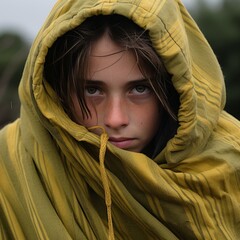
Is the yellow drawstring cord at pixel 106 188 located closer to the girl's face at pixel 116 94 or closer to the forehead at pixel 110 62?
the girl's face at pixel 116 94

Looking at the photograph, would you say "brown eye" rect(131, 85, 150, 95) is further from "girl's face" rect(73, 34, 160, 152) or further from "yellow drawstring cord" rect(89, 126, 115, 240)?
"yellow drawstring cord" rect(89, 126, 115, 240)

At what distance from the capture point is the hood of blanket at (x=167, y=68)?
1.88m

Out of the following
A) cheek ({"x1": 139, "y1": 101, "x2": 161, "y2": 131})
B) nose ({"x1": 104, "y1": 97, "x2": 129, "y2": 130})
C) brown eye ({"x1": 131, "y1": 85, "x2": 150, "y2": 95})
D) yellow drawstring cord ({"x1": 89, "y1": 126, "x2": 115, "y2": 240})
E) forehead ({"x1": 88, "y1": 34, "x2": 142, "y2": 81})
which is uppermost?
forehead ({"x1": 88, "y1": 34, "x2": 142, "y2": 81})

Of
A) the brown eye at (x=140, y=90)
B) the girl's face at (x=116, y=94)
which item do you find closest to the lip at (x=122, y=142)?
the girl's face at (x=116, y=94)

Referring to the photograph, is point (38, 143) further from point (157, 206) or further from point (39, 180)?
point (157, 206)

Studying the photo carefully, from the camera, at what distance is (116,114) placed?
6.21 feet

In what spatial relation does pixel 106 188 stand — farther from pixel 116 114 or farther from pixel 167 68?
pixel 167 68

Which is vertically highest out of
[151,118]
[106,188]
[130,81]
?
[130,81]

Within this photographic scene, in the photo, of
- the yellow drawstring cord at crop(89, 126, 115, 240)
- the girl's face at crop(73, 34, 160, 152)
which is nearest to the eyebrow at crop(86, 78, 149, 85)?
the girl's face at crop(73, 34, 160, 152)

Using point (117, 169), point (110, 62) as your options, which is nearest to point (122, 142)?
point (117, 169)

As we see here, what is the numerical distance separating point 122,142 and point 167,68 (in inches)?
8.6

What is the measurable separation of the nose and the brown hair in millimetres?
70

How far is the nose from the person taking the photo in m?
1.89

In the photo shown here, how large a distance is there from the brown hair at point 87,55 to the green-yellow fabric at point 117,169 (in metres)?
0.04
